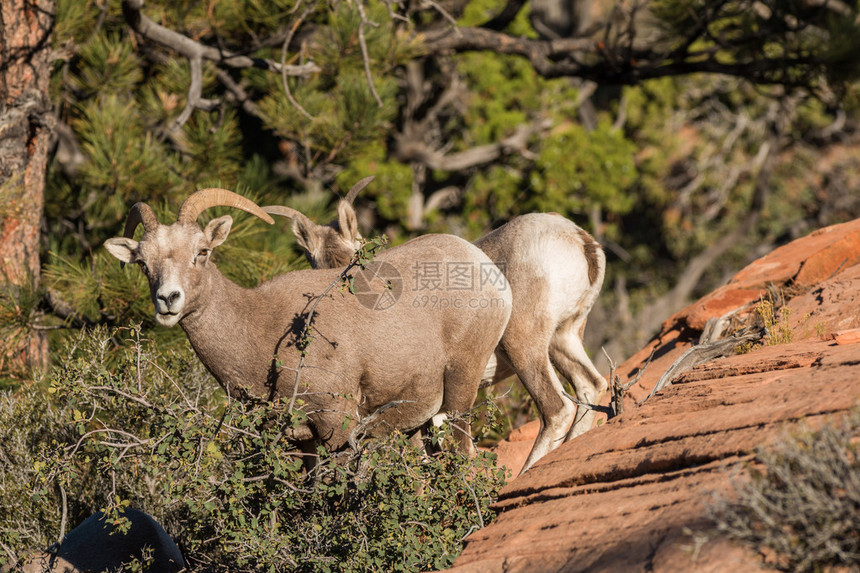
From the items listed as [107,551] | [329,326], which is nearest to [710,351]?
[329,326]

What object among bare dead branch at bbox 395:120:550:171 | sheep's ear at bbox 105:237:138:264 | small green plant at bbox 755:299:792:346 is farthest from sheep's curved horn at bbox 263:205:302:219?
bare dead branch at bbox 395:120:550:171

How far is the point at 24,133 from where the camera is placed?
747 centimetres

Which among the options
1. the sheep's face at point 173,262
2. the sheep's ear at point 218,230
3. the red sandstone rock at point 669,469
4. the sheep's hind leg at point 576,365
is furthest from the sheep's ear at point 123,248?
the sheep's hind leg at point 576,365

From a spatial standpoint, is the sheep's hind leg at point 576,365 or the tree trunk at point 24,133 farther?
the tree trunk at point 24,133

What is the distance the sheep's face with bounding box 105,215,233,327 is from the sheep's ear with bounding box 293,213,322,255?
146cm

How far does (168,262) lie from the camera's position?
492 cm

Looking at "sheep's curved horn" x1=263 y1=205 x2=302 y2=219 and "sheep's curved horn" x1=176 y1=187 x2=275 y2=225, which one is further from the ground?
"sheep's curved horn" x1=176 y1=187 x2=275 y2=225

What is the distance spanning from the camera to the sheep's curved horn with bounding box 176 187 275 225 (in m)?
5.15

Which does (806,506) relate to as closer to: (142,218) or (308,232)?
(142,218)

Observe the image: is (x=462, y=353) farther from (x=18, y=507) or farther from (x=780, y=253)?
(x=780, y=253)

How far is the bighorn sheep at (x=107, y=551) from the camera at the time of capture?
5.00m

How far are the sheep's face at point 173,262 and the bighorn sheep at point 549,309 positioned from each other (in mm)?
1966

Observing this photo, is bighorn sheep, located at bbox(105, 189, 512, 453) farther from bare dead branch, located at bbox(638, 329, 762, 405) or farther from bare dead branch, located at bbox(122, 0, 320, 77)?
bare dead branch, located at bbox(122, 0, 320, 77)

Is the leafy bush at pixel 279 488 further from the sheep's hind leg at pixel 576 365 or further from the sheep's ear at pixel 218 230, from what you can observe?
the sheep's hind leg at pixel 576 365
